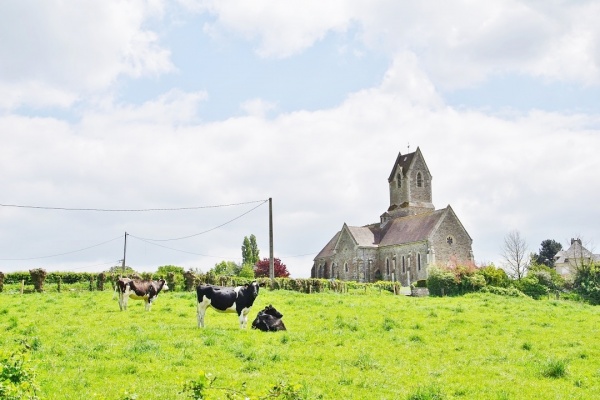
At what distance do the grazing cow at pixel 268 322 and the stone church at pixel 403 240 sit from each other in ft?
152

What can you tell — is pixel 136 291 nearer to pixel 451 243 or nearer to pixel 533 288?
pixel 533 288

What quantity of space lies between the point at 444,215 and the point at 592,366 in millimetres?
51332

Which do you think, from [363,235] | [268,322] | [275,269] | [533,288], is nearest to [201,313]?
[268,322]

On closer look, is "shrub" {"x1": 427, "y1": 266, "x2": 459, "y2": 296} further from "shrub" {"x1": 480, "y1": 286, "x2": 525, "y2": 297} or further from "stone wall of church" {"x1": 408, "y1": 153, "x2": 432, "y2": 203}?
"stone wall of church" {"x1": 408, "y1": 153, "x2": 432, "y2": 203}

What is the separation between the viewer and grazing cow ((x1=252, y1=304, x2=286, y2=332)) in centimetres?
1919

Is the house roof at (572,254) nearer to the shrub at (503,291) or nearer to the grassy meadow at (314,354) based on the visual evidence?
the shrub at (503,291)

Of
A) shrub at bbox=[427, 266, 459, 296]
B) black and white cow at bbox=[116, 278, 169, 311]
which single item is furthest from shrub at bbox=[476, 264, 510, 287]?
black and white cow at bbox=[116, 278, 169, 311]

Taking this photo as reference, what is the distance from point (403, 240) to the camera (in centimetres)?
6938

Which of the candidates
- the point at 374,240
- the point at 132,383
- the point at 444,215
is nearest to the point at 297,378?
the point at 132,383

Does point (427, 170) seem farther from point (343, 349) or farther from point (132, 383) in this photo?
point (132, 383)

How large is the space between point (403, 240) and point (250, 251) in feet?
92.3

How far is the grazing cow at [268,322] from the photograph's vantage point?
63.0 feet

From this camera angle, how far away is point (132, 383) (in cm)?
1201

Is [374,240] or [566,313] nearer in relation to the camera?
[566,313]
